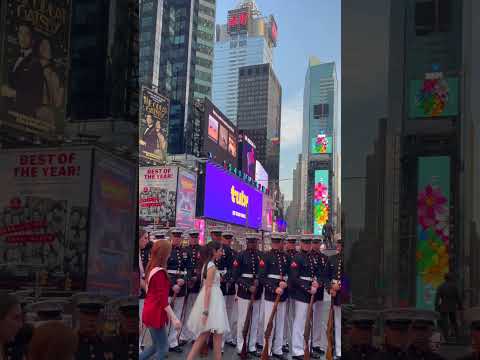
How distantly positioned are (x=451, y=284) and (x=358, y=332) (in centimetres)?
64

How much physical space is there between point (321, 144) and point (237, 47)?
64.5 inches

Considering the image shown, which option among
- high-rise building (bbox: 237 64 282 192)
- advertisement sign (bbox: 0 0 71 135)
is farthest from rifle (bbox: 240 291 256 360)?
advertisement sign (bbox: 0 0 71 135)

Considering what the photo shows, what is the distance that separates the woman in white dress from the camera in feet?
16.3

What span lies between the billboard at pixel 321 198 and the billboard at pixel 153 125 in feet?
27.8

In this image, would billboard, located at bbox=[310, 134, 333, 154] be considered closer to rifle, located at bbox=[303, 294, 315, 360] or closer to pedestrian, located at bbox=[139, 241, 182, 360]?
pedestrian, located at bbox=[139, 241, 182, 360]

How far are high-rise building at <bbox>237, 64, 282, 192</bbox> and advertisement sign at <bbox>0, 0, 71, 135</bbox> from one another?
1821mm

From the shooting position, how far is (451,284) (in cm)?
342

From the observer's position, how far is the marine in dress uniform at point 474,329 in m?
3.28

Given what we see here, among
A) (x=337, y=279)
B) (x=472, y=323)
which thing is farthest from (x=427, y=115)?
(x=337, y=279)

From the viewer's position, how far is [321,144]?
15.3ft

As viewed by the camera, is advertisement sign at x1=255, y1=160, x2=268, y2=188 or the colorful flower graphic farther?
advertisement sign at x1=255, y1=160, x2=268, y2=188

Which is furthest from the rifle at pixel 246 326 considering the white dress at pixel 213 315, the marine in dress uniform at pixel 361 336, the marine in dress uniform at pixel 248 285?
the marine in dress uniform at pixel 361 336

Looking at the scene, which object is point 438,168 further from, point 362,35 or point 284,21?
point 284,21

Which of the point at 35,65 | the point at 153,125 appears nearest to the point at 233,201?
the point at 35,65
